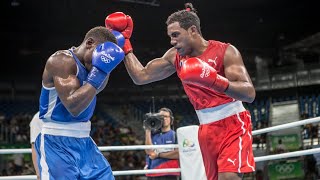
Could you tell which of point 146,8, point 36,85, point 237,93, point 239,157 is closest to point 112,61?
point 237,93

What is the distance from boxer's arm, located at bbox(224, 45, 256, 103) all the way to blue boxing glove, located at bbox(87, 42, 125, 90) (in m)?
0.58

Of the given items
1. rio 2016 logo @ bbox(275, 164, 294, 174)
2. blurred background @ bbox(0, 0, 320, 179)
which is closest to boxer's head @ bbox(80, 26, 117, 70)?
rio 2016 logo @ bbox(275, 164, 294, 174)

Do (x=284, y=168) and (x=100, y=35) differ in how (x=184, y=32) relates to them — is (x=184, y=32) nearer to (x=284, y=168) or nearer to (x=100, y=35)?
(x=100, y=35)

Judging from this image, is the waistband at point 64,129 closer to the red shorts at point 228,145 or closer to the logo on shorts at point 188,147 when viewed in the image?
the red shorts at point 228,145

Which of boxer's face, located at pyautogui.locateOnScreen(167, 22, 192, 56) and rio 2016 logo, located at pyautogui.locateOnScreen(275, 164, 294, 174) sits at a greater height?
boxer's face, located at pyautogui.locateOnScreen(167, 22, 192, 56)

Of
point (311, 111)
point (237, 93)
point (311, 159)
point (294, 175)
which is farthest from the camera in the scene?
point (311, 111)

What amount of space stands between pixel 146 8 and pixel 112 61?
8.97m

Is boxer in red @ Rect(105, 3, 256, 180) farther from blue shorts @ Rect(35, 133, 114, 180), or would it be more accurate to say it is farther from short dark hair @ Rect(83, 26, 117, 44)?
blue shorts @ Rect(35, 133, 114, 180)

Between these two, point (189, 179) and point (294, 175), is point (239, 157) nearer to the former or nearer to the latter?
point (189, 179)

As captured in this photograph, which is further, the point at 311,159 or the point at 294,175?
the point at 294,175

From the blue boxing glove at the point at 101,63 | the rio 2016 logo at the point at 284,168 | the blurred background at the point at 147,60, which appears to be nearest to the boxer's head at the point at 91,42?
the blue boxing glove at the point at 101,63

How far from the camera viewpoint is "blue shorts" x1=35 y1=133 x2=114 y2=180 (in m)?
2.25

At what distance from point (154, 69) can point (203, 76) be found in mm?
772

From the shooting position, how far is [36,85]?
11.9m
